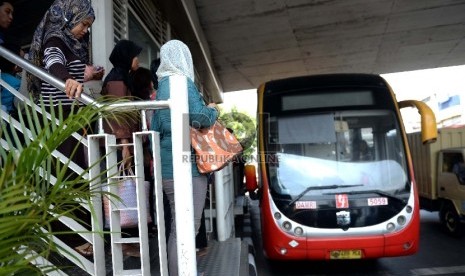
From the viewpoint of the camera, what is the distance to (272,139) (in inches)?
206

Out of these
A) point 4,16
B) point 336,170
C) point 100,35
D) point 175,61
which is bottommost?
point 336,170

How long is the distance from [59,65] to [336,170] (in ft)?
11.7

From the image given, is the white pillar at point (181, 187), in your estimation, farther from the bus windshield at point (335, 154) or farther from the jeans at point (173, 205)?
the bus windshield at point (335, 154)

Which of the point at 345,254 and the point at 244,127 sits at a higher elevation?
the point at 244,127

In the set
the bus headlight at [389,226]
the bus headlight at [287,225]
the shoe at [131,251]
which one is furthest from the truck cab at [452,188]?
the shoe at [131,251]

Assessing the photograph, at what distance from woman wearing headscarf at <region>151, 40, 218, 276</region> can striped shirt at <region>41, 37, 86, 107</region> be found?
55cm

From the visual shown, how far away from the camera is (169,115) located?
2.54m

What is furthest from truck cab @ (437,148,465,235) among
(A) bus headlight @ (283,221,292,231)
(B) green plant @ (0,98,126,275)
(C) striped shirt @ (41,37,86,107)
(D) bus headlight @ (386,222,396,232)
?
(B) green plant @ (0,98,126,275)

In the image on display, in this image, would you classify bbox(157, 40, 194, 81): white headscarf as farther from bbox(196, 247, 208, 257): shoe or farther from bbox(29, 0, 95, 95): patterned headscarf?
bbox(196, 247, 208, 257): shoe

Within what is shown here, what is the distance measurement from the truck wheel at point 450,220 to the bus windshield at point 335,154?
3.19 metres

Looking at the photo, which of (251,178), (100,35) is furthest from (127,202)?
(251,178)

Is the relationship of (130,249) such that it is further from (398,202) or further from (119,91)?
(398,202)

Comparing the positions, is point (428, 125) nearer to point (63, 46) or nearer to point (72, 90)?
point (63, 46)

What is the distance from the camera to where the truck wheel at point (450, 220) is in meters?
7.35
